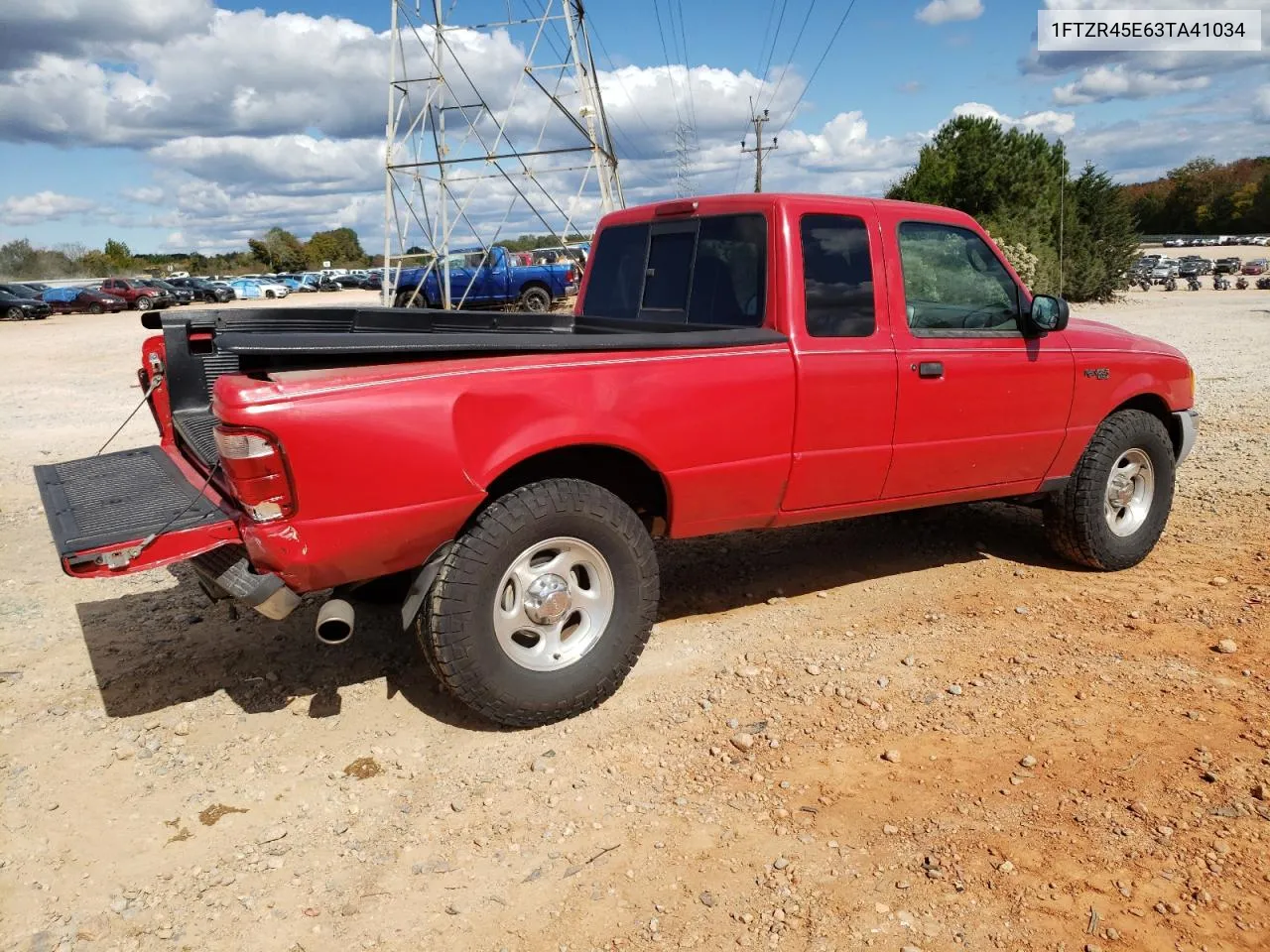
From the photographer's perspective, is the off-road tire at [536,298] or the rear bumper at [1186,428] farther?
the off-road tire at [536,298]

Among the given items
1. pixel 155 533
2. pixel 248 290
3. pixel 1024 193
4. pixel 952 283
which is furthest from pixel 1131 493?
pixel 248 290

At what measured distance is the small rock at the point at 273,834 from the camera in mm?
3078

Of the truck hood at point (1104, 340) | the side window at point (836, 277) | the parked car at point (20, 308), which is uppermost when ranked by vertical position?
the side window at point (836, 277)

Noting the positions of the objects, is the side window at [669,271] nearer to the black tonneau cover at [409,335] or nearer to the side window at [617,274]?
the side window at [617,274]

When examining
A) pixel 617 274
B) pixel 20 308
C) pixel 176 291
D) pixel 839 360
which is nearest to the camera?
pixel 839 360

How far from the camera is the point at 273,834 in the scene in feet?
10.2

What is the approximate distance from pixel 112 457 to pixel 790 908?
351 centimetres

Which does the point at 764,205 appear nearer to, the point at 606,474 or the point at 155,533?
the point at 606,474

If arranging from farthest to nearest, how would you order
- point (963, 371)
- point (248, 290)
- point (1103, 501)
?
point (248, 290) → point (1103, 501) → point (963, 371)

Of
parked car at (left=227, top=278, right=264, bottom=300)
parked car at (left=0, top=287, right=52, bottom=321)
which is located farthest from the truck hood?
parked car at (left=227, top=278, right=264, bottom=300)

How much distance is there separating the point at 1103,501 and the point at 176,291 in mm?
52292

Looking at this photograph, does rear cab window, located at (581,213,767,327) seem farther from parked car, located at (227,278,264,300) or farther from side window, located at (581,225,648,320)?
parked car, located at (227,278,264,300)

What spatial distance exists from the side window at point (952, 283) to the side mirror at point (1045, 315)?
7 cm

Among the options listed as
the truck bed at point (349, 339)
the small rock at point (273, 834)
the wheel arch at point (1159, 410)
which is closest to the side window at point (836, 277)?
the truck bed at point (349, 339)
